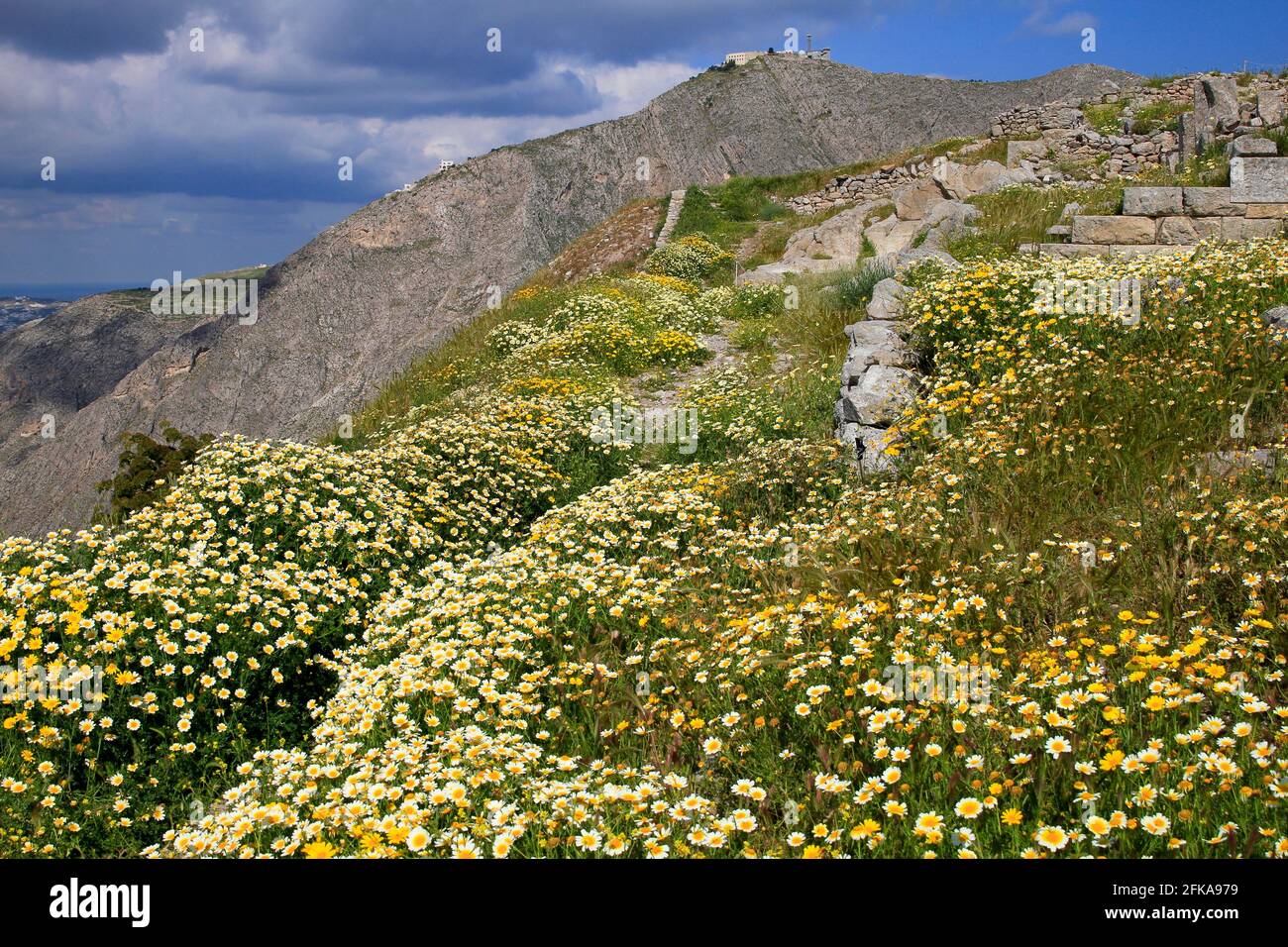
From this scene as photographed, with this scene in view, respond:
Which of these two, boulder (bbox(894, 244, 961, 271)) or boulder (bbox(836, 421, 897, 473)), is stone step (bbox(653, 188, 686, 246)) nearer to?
boulder (bbox(894, 244, 961, 271))

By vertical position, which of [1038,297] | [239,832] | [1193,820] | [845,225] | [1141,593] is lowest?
[239,832]

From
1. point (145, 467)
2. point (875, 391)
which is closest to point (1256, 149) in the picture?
point (875, 391)

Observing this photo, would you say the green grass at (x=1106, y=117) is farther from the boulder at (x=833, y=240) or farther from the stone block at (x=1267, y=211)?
the stone block at (x=1267, y=211)

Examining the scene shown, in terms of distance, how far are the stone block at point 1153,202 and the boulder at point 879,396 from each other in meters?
5.17

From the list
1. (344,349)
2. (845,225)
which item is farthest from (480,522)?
(344,349)

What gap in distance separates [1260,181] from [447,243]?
43.9 meters

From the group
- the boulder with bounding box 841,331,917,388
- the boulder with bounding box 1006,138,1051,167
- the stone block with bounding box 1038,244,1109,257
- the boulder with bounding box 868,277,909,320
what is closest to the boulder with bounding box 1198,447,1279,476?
the boulder with bounding box 841,331,917,388

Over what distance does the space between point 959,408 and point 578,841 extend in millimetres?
4975

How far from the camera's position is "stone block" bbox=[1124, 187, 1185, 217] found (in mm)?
10602

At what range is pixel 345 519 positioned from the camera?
242 inches

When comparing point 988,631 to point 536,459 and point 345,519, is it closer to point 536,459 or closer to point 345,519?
point 345,519

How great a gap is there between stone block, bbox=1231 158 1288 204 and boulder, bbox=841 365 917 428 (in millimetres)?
6016

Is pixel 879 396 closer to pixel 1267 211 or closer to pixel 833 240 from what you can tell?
pixel 1267 211

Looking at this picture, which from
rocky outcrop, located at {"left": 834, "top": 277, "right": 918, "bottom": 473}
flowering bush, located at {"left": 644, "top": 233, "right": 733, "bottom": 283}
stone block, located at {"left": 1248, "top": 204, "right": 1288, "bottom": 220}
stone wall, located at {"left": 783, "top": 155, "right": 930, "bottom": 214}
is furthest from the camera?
stone wall, located at {"left": 783, "top": 155, "right": 930, "bottom": 214}
